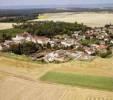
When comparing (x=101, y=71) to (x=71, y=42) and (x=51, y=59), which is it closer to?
(x=51, y=59)

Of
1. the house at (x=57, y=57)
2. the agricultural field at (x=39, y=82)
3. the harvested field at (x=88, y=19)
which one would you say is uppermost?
the house at (x=57, y=57)

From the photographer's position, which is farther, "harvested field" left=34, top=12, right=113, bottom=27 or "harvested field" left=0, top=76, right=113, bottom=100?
"harvested field" left=34, top=12, right=113, bottom=27

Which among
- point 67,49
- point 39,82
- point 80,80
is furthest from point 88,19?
point 39,82

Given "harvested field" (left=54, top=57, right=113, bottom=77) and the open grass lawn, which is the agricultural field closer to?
"harvested field" (left=54, top=57, right=113, bottom=77)

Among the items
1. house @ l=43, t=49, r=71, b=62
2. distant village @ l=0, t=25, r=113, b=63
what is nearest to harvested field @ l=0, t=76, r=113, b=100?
house @ l=43, t=49, r=71, b=62

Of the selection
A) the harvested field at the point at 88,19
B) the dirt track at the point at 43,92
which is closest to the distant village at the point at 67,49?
the dirt track at the point at 43,92

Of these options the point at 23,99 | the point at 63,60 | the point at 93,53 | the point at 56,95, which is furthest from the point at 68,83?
the point at 93,53

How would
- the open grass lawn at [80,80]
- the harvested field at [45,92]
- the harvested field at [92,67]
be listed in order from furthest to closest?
1. the harvested field at [92,67]
2. the open grass lawn at [80,80]
3. the harvested field at [45,92]

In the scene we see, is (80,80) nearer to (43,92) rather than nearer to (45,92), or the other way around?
(45,92)

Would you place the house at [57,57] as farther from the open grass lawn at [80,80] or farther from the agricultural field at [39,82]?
the open grass lawn at [80,80]
